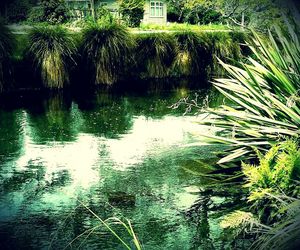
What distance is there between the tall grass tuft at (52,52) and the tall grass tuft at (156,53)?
2.40 metres

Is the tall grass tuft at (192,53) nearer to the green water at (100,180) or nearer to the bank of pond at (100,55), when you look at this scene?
the bank of pond at (100,55)

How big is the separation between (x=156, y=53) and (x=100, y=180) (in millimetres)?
8652

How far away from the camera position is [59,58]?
1127cm

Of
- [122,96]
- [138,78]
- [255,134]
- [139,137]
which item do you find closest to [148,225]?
[255,134]

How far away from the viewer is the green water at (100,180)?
158 inches

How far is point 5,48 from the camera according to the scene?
34.8ft

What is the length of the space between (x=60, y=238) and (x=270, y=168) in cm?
199

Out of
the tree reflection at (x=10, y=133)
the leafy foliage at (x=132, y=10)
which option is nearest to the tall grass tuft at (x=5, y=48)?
the tree reflection at (x=10, y=133)

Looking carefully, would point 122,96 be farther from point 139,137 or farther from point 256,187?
point 256,187

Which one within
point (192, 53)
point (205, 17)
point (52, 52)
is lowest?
point (192, 53)

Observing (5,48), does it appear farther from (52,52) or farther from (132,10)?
(132,10)

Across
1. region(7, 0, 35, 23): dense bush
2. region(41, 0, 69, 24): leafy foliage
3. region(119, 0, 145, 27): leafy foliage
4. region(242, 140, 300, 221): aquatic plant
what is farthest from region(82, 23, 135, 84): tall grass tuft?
region(7, 0, 35, 23): dense bush

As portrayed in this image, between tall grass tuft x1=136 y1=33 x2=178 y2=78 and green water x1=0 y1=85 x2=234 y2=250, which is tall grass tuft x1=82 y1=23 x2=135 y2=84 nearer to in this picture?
tall grass tuft x1=136 y1=33 x2=178 y2=78

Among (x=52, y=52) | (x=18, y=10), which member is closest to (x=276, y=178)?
(x=52, y=52)
